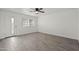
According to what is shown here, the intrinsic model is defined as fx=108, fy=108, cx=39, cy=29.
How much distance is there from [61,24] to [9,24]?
51.7 inches

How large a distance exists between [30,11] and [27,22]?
0.29 metres

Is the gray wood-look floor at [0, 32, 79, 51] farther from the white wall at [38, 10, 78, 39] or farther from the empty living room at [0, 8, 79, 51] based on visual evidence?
the white wall at [38, 10, 78, 39]

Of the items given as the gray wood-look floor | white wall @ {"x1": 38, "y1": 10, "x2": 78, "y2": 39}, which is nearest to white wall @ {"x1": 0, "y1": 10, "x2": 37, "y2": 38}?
the gray wood-look floor

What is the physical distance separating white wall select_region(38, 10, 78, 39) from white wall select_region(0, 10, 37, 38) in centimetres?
24

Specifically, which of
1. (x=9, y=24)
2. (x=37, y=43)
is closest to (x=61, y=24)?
(x=37, y=43)

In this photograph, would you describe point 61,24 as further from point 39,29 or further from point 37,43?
point 37,43

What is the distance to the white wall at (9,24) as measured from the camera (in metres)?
2.66

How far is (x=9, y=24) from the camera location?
2.71 meters

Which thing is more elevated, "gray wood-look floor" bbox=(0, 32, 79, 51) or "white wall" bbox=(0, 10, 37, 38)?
"white wall" bbox=(0, 10, 37, 38)

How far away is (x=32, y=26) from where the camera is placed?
278cm

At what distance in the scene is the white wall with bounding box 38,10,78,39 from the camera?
265 centimetres

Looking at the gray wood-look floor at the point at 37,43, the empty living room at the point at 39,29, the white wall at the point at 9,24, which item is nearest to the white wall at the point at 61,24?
the empty living room at the point at 39,29
